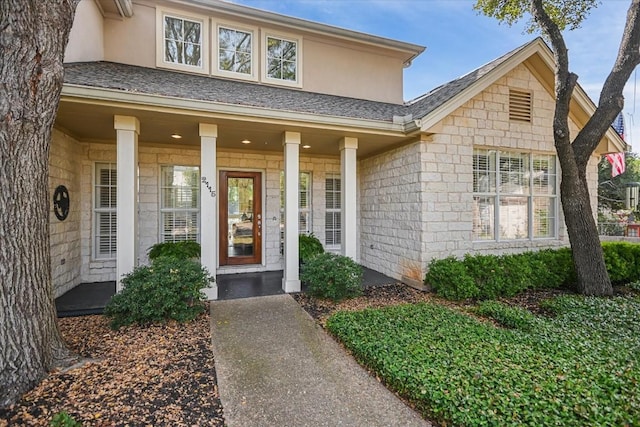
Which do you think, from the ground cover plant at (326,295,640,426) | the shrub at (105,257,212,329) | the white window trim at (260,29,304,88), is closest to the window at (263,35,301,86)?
the white window trim at (260,29,304,88)

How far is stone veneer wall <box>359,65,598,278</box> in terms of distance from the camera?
600cm

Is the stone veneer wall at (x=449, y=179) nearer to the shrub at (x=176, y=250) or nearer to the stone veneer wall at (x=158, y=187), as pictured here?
the stone veneer wall at (x=158, y=187)

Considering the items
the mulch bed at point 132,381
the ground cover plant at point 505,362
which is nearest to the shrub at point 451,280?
the ground cover plant at point 505,362

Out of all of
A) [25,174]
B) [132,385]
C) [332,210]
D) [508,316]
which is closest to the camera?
[25,174]

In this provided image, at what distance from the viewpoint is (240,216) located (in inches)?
293

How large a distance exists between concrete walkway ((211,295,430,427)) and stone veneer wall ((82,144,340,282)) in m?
3.34

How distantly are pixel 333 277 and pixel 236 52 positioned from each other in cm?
568

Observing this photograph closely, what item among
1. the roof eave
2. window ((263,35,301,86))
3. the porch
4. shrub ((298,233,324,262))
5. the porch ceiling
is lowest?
the porch

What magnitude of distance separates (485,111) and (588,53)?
21.9 feet

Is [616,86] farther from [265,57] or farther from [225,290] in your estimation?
[225,290]

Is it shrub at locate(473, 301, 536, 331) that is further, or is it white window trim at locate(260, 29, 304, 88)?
white window trim at locate(260, 29, 304, 88)

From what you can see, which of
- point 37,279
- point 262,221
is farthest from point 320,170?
point 37,279

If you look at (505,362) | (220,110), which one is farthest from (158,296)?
(505,362)

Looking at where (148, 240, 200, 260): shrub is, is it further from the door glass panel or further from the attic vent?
the attic vent
